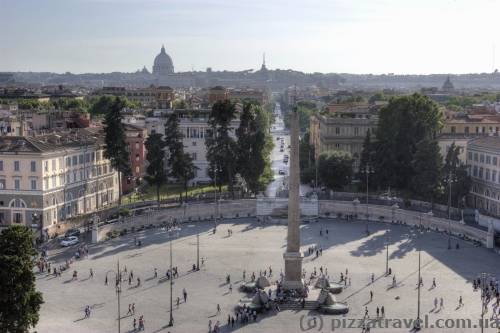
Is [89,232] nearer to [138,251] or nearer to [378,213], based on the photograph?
[138,251]

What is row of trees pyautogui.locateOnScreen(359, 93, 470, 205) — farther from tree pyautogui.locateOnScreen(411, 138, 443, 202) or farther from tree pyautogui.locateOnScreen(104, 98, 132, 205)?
tree pyautogui.locateOnScreen(104, 98, 132, 205)

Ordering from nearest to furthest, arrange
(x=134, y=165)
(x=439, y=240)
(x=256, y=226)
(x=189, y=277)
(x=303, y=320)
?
(x=303, y=320)
(x=189, y=277)
(x=439, y=240)
(x=256, y=226)
(x=134, y=165)

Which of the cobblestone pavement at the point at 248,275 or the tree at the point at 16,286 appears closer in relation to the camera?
the tree at the point at 16,286

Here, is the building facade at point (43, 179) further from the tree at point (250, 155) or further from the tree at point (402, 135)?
the tree at point (402, 135)

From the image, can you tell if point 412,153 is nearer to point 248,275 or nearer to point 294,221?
point 248,275

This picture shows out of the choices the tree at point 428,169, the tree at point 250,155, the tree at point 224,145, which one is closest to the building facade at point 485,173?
the tree at point 428,169

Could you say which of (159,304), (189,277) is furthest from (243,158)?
(159,304)
